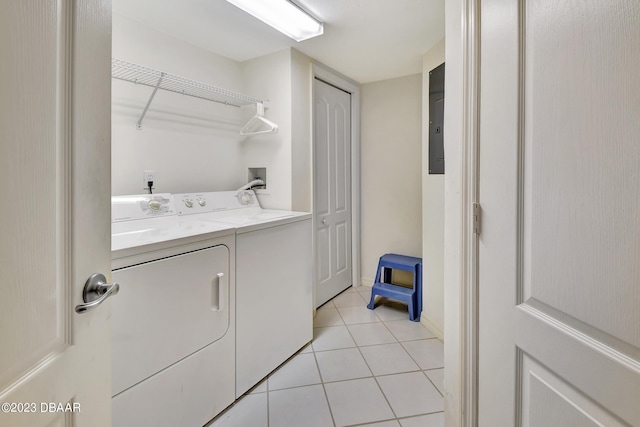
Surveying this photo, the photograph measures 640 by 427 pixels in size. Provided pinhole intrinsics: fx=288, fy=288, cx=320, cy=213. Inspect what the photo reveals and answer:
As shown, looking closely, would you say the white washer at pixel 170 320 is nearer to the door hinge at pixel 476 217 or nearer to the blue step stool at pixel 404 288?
the door hinge at pixel 476 217

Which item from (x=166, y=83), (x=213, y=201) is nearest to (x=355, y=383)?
(x=213, y=201)

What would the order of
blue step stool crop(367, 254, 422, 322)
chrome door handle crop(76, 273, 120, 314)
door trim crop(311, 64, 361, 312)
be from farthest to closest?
door trim crop(311, 64, 361, 312) < blue step stool crop(367, 254, 422, 322) < chrome door handle crop(76, 273, 120, 314)

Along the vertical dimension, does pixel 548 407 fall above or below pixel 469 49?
below

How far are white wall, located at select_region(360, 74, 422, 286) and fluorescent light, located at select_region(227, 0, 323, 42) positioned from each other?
4.22 feet

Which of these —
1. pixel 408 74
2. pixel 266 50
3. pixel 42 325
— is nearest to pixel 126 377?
pixel 42 325

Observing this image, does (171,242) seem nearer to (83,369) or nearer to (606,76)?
(83,369)

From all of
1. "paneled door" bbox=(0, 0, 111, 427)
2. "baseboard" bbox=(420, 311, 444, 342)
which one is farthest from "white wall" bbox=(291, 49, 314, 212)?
"paneled door" bbox=(0, 0, 111, 427)

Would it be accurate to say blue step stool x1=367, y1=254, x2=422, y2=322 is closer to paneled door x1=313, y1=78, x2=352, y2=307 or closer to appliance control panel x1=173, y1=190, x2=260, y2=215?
paneled door x1=313, y1=78, x2=352, y2=307

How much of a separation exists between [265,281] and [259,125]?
136 cm

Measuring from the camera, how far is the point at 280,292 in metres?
Answer: 1.87

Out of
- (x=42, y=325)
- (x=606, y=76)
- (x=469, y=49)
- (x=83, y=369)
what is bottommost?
(x=83, y=369)

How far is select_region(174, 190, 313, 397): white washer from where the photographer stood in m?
1.62

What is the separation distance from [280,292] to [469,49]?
1.59m

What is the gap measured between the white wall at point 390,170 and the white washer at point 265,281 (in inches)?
51.8
